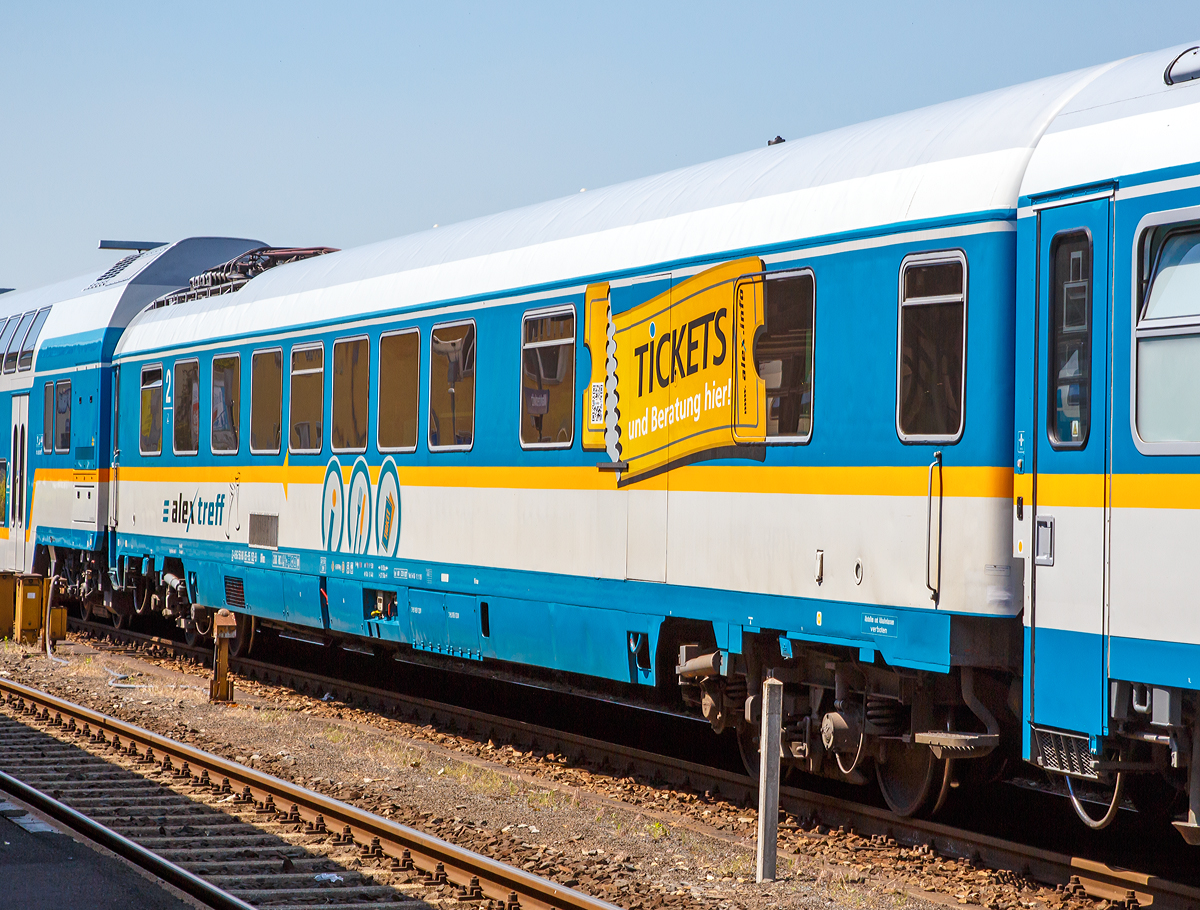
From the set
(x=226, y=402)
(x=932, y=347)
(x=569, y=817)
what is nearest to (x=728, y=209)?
(x=932, y=347)

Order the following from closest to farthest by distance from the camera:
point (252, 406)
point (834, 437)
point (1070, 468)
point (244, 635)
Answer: point (1070, 468), point (834, 437), point (252, 406), point (244, 635)

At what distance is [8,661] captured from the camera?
15.8 meters

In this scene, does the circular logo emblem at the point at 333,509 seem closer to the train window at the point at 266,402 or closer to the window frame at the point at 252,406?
the window frame at the point at 252,406

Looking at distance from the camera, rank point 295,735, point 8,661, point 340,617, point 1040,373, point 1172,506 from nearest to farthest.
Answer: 1. point 1172,506
2. point 1040,373
3. point 295,735
4. point 340,617
5. point 8,661

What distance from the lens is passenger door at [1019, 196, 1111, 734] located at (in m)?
6.47

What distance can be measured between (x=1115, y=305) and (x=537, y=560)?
4.85 metres

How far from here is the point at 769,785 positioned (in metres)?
7.43

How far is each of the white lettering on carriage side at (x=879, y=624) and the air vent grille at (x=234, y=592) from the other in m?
8.42

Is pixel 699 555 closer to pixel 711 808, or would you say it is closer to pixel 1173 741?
pixel 711 808

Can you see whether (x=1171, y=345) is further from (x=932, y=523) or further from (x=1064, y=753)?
(x=1064, y=753)

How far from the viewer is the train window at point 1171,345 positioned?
6.19 metres

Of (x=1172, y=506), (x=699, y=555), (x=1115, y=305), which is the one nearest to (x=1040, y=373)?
(x=1115, y=305)

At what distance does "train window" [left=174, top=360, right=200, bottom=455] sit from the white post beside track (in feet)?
30.6

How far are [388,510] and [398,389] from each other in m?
1.00
